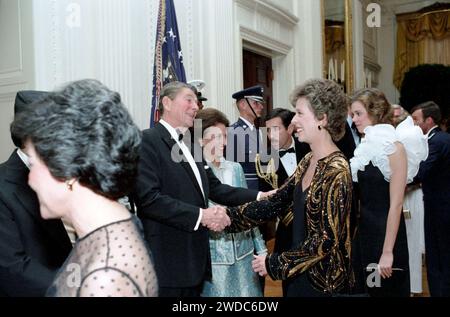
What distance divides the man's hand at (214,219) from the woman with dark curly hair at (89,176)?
3.94ft

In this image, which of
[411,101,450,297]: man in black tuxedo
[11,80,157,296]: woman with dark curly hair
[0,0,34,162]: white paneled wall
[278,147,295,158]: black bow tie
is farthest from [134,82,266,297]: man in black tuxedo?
[411,101,450,297]: man in black tuxedo

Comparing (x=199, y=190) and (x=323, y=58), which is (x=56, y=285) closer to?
(x=199, y=190)

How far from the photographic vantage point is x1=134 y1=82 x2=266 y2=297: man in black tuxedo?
231cm

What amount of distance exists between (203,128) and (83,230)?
6.34 ft

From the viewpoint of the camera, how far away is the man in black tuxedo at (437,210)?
3662 millimetres

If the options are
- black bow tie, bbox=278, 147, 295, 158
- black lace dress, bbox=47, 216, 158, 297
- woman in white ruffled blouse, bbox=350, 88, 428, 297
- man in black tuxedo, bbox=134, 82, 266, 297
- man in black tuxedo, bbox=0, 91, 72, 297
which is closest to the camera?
black lace dress, bbox=47, 216, 158, 297

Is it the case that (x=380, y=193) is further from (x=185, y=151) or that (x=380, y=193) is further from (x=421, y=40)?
(x=421, y=40)

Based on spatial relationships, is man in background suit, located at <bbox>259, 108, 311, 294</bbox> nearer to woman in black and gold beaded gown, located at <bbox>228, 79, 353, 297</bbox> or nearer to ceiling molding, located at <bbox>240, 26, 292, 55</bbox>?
woman in black and gold beaded gown, located at <bbox>228, 79, 353, 297</bbox>

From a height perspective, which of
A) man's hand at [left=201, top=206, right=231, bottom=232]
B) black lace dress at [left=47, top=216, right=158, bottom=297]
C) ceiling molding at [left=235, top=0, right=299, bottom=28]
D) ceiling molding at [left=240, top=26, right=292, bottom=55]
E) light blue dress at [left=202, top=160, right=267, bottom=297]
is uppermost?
ceiling molding at [left=235, top=0, right=299, bottom=28]

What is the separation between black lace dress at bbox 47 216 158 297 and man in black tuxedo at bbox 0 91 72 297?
23.4 inches

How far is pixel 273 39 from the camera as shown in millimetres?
6676

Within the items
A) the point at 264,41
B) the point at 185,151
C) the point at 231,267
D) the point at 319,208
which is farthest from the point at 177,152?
the point at 264,41

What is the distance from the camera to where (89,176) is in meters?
1.11

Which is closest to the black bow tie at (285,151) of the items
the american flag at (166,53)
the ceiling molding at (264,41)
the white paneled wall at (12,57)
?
the american flag at (166,53)
